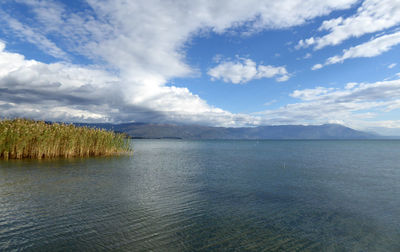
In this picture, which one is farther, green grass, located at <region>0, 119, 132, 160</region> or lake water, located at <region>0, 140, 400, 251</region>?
green grass, located at <region>0, 119, 132, 160</region>

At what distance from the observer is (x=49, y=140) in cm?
3369

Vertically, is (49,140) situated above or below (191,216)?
above

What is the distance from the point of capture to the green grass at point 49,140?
3053 centimetres

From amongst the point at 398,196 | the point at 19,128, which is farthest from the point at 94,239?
the point at 19,128

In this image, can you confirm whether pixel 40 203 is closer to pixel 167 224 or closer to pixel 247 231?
pixel 167 224

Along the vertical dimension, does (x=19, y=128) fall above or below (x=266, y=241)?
above

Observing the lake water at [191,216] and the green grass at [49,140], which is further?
the green grass at [49,140]

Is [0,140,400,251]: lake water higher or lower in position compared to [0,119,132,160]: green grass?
lower

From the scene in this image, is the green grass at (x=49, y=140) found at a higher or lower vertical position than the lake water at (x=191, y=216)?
higher

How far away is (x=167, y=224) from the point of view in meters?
10.9

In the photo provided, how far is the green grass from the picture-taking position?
100ft

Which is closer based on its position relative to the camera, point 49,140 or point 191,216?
point 191,216

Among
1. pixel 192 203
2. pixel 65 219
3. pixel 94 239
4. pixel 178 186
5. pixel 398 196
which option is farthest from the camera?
pixel 178 186

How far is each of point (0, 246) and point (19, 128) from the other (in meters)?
27.5
